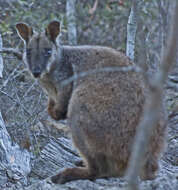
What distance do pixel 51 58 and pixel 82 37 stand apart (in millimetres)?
7250

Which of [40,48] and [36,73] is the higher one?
[40,48]

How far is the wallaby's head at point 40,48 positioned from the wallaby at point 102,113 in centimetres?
1

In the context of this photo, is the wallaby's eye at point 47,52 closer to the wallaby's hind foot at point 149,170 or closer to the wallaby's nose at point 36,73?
the wallaby's nose at point 36,73

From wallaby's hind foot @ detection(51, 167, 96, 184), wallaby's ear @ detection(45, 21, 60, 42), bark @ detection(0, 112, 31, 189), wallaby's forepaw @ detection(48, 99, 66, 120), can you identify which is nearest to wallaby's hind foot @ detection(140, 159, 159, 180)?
wallaby's hind foot @ detection(51, 167, 96, 184)

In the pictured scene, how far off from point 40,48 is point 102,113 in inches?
48.8

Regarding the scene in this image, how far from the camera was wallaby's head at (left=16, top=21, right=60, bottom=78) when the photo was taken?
15.8 ft

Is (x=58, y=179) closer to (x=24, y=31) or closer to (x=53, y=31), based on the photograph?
(x=53, y=31)

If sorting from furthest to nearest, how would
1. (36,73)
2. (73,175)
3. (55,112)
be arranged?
(55,112) → (36,73) → (73,175)

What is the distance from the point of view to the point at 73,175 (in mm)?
4496

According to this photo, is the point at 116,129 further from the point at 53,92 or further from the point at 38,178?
the point at 38,178

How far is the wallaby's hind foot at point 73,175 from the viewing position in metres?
4.46

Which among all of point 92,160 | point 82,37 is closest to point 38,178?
point 92,160

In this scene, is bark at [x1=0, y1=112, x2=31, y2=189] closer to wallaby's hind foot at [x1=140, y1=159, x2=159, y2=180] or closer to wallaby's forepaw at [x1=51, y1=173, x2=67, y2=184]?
wallaby's forepaw at [x1=51, y1=173, x2=67, y2=184]

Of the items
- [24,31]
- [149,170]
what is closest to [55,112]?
[24,31]
